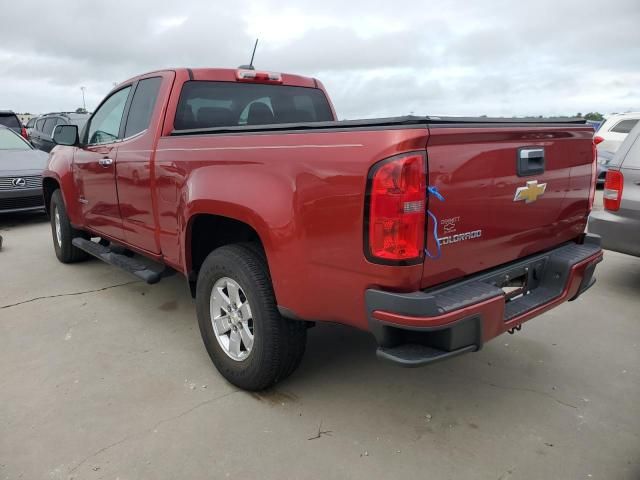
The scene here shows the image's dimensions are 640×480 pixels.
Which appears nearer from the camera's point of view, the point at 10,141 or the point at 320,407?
the point at 320,407

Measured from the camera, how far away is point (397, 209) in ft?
6.56

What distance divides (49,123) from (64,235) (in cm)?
969

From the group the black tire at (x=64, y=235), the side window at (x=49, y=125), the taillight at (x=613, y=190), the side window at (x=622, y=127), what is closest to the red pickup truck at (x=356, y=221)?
the taillight at (x=613, y=190)

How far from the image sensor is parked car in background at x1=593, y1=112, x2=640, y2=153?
11469 millimetres

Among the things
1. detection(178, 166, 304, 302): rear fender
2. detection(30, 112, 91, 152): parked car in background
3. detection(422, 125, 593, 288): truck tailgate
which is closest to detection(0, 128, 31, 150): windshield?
detection(30, 112, 91, 152): parked car in background

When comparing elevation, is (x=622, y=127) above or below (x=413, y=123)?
below

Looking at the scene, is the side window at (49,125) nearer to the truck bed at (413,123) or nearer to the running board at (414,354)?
the truck bed at (413,123)

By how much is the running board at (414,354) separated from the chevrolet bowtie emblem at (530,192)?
79 cm

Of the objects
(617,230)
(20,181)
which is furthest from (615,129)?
(20,181)

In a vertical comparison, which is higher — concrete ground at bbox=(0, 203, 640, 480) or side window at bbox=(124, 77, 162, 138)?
side window at bbox=(124, 77, 162, 138)

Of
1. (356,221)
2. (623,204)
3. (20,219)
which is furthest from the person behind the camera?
(20,219)

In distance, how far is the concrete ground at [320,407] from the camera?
7.66 ft

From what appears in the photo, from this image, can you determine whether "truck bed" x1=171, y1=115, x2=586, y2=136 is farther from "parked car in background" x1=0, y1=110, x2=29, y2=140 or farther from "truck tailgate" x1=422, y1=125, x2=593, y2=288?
"parked car in background" x1=0, y1=110, x2=29, y2=140

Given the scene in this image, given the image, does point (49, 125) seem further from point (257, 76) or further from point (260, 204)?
point (260, 204)
